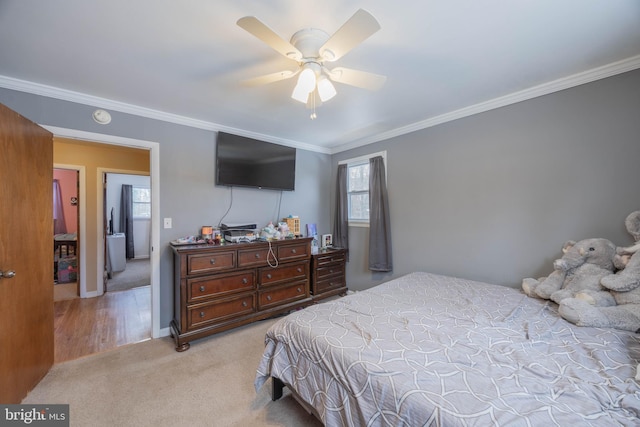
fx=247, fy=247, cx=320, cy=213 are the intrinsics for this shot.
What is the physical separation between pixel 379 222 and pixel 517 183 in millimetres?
1530

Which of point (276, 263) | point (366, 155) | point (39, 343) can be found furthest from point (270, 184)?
point (39, 343)

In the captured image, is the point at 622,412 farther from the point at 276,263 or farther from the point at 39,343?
the point at 39,343

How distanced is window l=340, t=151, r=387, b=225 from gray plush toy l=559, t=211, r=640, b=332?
237cm

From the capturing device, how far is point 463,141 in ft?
8.86

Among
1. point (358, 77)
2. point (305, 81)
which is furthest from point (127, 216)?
point (358, 77)

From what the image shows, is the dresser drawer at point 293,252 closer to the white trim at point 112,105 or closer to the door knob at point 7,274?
the white trim at point 112,105

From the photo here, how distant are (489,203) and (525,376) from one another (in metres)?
1.87

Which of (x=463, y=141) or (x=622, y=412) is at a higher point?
(x=463, y=141)

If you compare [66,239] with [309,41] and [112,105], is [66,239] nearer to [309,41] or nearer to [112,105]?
[112,105]

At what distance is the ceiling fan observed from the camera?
3.82 ft

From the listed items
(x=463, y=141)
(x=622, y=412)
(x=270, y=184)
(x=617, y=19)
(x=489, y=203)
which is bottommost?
(x=622, y=412)

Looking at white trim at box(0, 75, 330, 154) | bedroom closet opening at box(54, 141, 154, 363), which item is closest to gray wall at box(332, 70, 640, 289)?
white trim at box(0, 75, 330, 154)

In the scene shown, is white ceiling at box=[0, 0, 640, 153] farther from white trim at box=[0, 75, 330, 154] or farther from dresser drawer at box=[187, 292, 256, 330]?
dresser drawer at box=[187, 292, 256, 330]

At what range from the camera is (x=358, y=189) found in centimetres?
386
